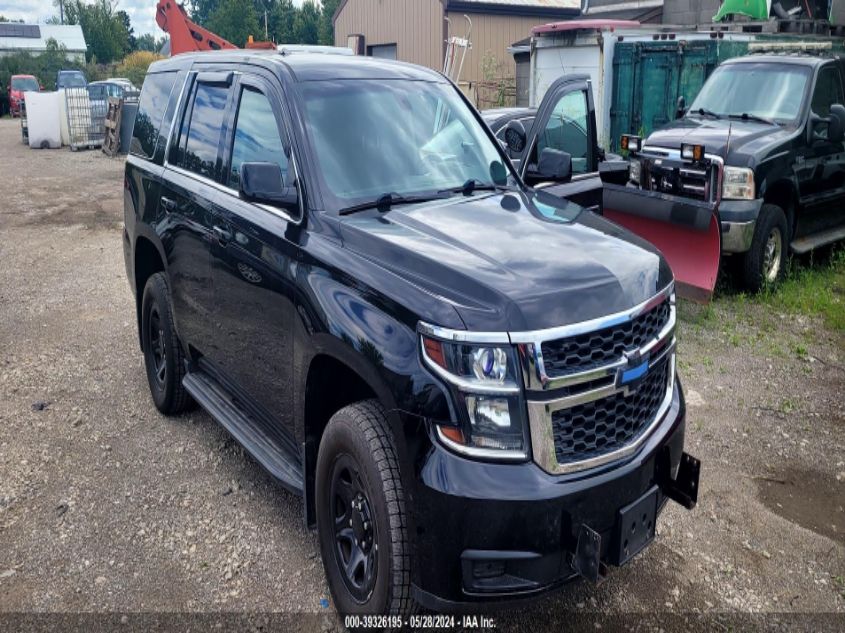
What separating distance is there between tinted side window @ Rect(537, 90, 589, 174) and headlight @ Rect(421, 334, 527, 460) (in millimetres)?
3897

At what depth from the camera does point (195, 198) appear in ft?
15.0

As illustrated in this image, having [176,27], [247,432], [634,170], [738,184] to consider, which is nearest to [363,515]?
[247,432]

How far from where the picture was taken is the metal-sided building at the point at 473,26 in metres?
27.8

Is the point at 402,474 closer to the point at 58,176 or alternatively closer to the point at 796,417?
the point at 796,417

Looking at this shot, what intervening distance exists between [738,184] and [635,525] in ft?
18.8

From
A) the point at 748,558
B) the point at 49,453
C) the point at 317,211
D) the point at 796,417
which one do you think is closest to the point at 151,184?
the point at 49,453

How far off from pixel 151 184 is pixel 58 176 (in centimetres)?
1445

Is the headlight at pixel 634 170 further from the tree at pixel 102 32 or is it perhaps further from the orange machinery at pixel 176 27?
the tree at pixel 102 32

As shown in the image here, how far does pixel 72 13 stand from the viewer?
70688mm

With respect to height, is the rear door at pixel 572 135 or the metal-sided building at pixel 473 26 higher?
the metal-sided building at pixel 473 26

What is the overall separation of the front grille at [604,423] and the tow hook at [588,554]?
0.25 metres

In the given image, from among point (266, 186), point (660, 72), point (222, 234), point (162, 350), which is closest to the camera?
A: point (266, 186)

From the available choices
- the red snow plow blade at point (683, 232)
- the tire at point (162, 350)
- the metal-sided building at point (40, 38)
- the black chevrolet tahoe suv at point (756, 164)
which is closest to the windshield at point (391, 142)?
the tire at point (162, 350)

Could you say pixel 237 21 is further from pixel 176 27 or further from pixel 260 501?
pixel 260 501
